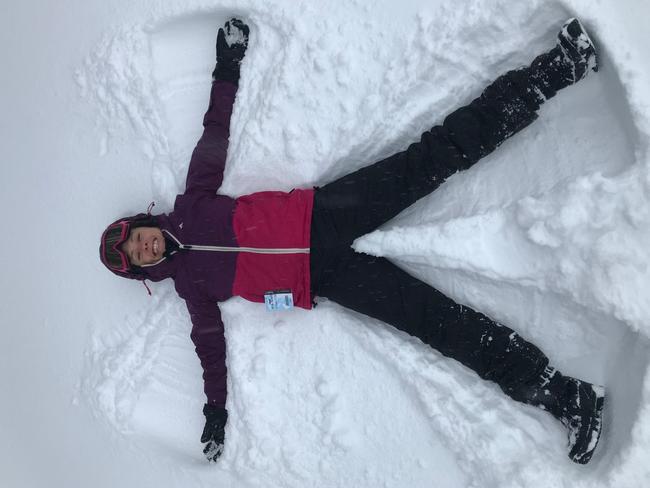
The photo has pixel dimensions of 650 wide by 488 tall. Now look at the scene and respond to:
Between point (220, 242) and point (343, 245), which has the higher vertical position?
point (343, 245)

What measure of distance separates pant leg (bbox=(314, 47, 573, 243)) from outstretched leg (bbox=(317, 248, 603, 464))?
0.22m

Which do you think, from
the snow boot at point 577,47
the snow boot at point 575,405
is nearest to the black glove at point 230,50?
the snow boot at point 577,47

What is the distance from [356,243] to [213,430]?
1187 millimetres

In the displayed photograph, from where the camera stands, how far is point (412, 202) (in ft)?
6.78

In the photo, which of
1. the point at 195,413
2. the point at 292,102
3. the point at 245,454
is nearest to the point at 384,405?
the point at 245,454

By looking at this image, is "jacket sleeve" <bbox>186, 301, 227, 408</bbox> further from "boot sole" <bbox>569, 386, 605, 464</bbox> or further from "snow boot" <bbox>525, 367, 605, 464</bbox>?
"boot sole" <bbox>569, 386, 605, 464</bbox>

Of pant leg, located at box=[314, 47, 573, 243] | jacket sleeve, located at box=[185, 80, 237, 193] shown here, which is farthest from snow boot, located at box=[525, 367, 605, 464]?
jacket sleeve, located at box=[185, 80, 237, 193]

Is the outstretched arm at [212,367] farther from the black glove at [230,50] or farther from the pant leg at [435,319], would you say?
the black glove at [230,50]

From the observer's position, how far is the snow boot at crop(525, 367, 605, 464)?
190 cm

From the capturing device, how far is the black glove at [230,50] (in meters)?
2.30

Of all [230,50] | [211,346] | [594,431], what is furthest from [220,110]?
[594,431]

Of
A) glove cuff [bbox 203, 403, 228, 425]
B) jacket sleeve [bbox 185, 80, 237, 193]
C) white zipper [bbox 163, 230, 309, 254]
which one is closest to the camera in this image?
white zipper [bbox 163, 230, 309, 254]

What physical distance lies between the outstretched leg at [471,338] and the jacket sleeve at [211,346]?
59cm

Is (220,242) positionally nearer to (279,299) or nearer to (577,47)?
(279,299)
